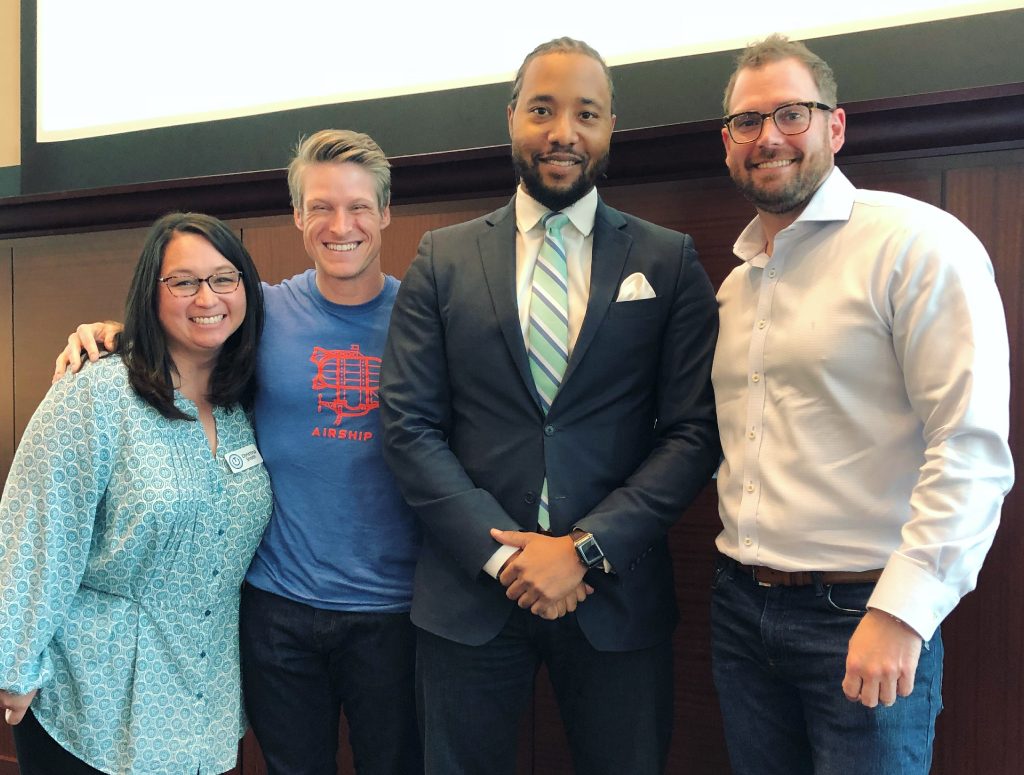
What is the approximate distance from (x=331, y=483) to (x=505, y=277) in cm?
59

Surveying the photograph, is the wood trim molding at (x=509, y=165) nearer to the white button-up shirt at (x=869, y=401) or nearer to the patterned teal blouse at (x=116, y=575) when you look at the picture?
the white button-up shirt at (x=869, y=401)

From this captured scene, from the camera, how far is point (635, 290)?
1526mm

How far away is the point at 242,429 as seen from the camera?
177 cm

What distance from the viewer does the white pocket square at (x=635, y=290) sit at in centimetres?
153

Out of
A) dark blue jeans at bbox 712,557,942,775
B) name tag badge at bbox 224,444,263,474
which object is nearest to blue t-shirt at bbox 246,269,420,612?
name tag badge at bbox 224,444,263,474

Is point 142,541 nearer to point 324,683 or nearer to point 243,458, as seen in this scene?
point 243,458

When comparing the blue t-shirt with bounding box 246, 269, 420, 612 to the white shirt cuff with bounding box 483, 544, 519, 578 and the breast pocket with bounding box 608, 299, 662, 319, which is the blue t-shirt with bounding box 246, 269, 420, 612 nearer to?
the white shirt cuff with bounding box 483, 544, 519, 578

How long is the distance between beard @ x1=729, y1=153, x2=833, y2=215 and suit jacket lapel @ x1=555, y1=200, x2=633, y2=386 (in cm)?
26

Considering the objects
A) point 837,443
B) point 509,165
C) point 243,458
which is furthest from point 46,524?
point 837,443

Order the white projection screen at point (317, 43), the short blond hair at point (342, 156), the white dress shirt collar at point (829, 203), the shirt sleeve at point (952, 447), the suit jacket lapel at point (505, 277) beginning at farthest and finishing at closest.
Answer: the white projection screen at point (317, 43)
the short blond hair at point (342, 156)
the suit jacket lapel at point (505, 277)
the white dress shirt collar at point (829, 203)
the shirt sleeve at point (952, 447)

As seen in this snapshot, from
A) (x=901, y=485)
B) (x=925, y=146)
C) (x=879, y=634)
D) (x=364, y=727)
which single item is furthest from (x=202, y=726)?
(x=925, y=146)

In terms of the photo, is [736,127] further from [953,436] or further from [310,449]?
[310,449]

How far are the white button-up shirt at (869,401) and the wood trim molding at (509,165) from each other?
37 centimetres

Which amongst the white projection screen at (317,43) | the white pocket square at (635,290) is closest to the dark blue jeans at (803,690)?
the white pocket square at (635,290)
